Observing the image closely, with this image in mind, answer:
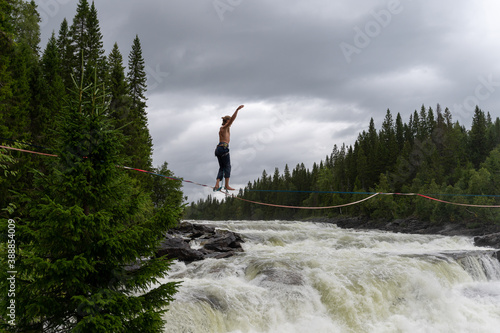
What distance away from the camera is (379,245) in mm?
28609

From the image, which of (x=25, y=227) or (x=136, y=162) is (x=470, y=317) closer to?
(x=25, y=227)

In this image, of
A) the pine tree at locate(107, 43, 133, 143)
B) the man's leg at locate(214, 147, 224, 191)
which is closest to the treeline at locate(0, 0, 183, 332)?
the man's leg at locate(214, 147, 224, 191)

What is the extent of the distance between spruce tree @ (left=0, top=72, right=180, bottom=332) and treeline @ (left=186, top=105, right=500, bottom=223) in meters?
28.0

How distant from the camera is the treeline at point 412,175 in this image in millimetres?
49469

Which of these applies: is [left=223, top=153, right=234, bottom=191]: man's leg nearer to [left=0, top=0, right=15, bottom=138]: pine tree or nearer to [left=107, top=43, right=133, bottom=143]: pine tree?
[left=0, top=0, right=15, bottom=138]: pine tree

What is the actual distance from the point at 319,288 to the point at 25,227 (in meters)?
11.6

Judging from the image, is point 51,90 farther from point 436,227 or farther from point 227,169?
point 436,227

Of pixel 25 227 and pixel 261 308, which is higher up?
pixel 25 227

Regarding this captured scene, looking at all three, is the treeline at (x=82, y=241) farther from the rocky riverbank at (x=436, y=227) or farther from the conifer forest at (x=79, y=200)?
the rocky riverbank at (x=436, y=227)

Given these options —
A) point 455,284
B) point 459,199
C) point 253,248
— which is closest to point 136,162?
point 253,248

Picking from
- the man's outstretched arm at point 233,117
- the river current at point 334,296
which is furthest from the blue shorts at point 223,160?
the river current at point 334,296

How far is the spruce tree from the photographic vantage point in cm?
537

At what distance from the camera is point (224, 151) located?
8867 millimetres

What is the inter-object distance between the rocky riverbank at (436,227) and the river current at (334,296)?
14.3 metres
